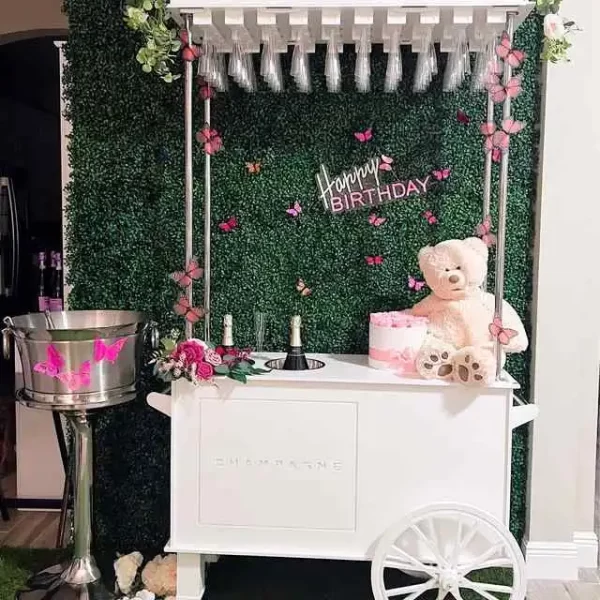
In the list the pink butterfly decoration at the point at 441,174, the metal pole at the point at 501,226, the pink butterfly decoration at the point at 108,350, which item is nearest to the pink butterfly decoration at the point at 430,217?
the pink butterfly decoration at the point at 441,174

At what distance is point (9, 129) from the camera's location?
5.00 m

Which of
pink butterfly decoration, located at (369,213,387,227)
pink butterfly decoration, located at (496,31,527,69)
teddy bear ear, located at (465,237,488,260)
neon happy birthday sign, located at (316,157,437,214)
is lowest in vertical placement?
teddy bear ear, located at (465,237,488,260)

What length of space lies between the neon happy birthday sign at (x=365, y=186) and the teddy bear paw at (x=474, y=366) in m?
0.77

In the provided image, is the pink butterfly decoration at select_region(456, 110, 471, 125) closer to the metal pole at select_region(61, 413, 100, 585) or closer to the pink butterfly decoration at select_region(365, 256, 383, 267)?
the pink butterfly decoration at select_region(365, 256, 383, 267)

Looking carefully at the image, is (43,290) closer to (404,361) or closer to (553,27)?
(404,361)

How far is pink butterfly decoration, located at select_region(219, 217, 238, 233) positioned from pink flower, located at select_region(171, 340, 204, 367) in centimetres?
64

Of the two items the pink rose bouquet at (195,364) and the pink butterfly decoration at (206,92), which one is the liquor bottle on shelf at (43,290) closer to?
the pink rose bouquet at (195,364)

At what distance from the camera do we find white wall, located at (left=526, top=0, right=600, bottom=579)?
9.36ft

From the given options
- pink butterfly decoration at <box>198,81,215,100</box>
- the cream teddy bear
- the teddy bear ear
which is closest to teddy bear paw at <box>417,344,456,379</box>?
the cream teddy bear

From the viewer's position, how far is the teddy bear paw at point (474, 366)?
Result: 7.77 feet

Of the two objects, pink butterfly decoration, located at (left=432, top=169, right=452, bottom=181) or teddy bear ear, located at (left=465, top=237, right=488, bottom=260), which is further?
pink butterfly decoration, located at (left=432, top=169, right=452, bottom=181)

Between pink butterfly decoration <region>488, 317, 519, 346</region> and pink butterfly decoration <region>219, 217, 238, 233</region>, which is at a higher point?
pink butterfly decoration <region>219, 217, 238, 233</region>

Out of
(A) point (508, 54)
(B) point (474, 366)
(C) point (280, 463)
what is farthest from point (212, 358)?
(A) point (508, 54)

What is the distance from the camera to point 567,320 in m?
2.91
